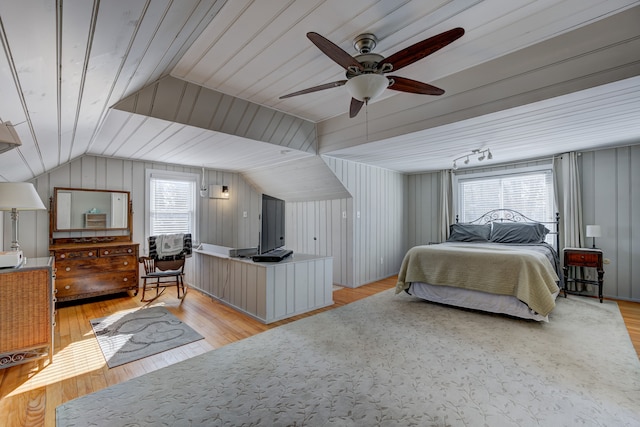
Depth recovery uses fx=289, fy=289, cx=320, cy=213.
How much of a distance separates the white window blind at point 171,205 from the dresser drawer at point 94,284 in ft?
3.12

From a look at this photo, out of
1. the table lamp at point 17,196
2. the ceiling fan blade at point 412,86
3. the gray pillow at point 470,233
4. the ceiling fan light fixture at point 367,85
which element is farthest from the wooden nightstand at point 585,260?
the table lamp at point 17,196

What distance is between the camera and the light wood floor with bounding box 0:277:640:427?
6.48ft

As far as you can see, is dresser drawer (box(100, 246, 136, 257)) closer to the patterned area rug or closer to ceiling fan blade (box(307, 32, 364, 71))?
the patterned area rug

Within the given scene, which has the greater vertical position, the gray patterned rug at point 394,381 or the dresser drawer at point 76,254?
the dresser drawer at point 76,254

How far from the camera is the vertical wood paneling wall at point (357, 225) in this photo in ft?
16.9

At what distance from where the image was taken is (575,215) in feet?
14.9

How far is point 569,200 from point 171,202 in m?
6.73

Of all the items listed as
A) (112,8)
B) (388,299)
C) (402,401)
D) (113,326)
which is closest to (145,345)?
(113,326)

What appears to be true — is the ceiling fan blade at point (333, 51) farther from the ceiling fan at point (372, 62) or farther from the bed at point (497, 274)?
the bed at point (497, 274)

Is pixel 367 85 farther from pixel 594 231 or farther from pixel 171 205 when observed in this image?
pixel 171 205

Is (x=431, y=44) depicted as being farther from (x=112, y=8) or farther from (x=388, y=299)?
(x=388, y=299)

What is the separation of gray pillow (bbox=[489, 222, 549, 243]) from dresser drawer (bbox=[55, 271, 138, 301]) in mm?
5933

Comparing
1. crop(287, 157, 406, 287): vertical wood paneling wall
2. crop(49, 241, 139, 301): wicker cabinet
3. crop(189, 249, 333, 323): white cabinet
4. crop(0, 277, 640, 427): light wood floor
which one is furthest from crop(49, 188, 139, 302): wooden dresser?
crop(287, 157, 406, 287): vertical wood paneling wall

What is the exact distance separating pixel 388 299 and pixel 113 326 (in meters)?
3.52
